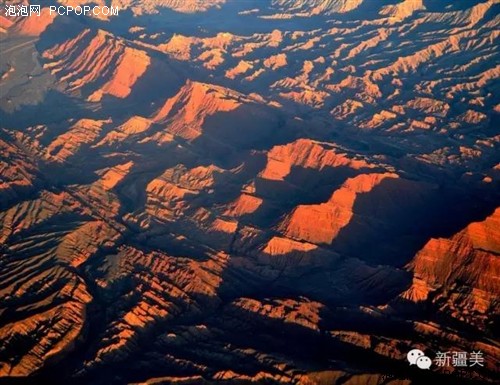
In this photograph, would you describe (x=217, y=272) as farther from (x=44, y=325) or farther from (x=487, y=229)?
(x=487, y=229)

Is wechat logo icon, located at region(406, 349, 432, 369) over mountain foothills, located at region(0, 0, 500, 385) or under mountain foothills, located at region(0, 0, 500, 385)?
under

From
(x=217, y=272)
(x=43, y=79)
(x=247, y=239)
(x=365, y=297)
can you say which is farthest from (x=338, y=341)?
(x=43, y=79)

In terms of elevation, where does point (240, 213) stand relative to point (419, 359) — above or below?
above

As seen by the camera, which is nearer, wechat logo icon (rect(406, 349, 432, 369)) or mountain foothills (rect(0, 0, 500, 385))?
wechat logo icon (rect(406, 349, 432, 369))

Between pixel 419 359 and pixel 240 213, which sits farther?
pixel 240 213
